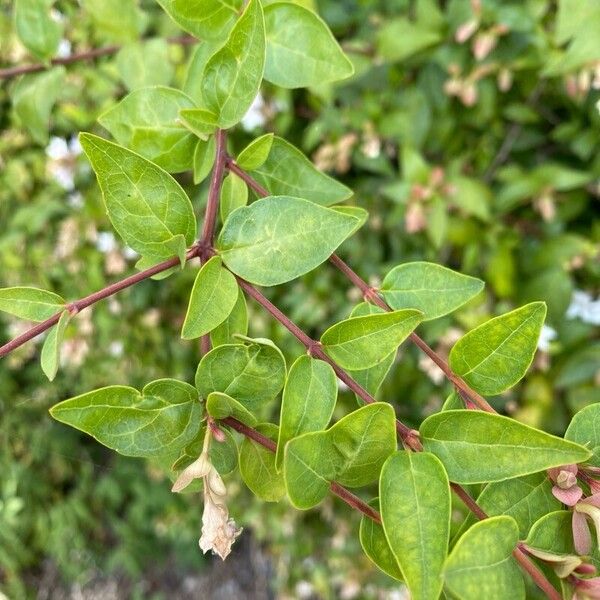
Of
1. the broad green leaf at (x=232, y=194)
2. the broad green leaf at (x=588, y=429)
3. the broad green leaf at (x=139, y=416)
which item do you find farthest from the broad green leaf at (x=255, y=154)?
the broad green leaf at (x=588, y=429)

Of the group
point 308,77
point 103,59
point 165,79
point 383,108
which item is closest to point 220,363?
point 308,77

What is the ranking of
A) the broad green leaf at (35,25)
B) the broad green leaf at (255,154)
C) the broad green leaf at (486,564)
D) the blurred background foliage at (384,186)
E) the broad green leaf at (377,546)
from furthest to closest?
1. the blurred background foliage at (384,186)
2. the broad green leaf at (35,25)
3. the broad green leaf at (255,154)
4. the broad green leaf at (377,546)
5. the broad green leaf at (486,564)

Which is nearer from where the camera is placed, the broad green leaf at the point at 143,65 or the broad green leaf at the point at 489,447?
the broad green leaf at the point at 489,447

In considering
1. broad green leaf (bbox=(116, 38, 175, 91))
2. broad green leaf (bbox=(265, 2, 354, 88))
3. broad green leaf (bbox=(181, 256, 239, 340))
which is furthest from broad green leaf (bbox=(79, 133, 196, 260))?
broad green leaf (bbox=(116, 38, 175, 91))

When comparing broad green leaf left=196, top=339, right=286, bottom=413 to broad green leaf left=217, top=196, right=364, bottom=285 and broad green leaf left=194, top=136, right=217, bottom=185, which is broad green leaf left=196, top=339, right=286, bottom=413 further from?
broad green leaf left=194, top=136, right=217, bottom=185

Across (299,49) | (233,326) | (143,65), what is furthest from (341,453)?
(143,65)

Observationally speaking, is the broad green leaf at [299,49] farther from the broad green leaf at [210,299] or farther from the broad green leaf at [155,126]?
the broad green leaf at [210,299]

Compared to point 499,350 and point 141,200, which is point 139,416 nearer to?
point 141,200
